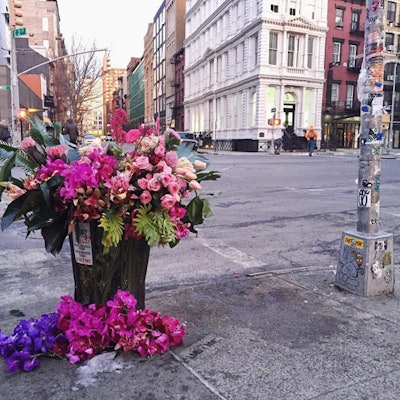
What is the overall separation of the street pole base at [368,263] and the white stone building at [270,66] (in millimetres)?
32837

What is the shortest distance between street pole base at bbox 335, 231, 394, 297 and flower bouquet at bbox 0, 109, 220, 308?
5.53ft

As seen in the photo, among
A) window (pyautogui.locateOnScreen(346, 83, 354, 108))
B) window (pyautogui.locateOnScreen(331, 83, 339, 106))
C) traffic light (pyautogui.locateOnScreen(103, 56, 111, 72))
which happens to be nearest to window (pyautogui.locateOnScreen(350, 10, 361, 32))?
window (pyautogui.locateOnScreen(346, 83, 354, 108))

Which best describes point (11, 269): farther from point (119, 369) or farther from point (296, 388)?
point (296, 388)

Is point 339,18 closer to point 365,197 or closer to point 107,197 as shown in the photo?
point 365,197

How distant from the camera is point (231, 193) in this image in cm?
1122

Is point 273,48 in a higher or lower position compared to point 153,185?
higher

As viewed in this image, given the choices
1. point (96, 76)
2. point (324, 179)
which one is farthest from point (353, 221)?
point (96, 76)

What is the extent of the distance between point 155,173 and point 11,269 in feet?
9.94

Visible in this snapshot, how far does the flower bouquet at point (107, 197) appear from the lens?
263cm

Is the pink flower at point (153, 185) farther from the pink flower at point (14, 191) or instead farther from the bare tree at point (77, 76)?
the bare tree at point (77, 76)

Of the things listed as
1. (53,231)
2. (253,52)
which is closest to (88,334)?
(53,231)

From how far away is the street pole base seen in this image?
3.94 meters

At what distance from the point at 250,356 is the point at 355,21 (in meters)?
49.7

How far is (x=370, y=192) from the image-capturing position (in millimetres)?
3979
